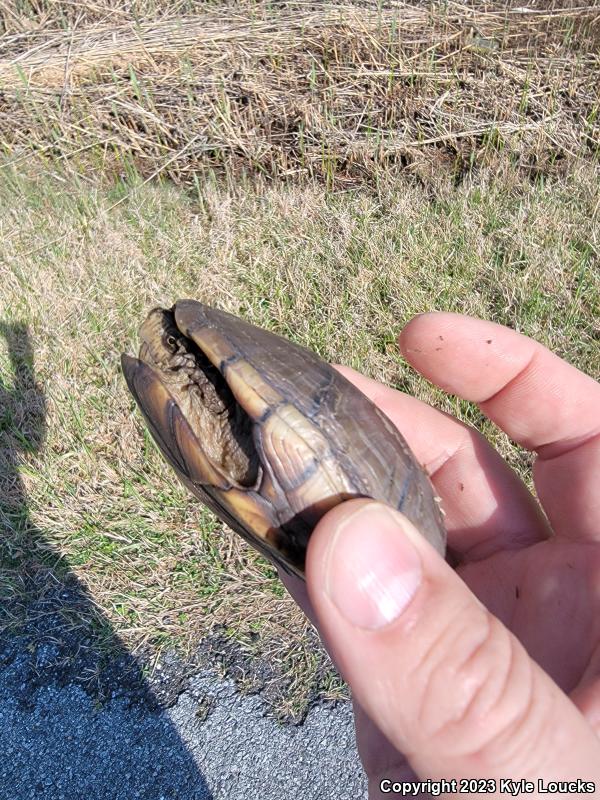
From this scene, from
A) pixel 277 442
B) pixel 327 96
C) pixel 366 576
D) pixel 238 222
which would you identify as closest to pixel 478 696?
pixel 366 576

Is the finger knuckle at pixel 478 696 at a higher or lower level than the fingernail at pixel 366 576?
lower

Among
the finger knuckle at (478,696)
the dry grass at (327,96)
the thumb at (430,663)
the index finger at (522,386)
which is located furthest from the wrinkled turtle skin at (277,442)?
the dry grass at (327,96)

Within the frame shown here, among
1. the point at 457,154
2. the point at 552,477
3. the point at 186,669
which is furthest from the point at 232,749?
the point at 457,154

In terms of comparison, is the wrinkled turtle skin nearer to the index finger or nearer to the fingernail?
the fingernail

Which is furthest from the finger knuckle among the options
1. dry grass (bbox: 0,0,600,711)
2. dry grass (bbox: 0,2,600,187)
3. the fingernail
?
dry grass (bbox: 0,2,600,187)

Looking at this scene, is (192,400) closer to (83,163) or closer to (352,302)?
(352,302)

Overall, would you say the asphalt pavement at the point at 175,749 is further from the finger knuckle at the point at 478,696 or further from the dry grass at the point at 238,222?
the finger knuckle at the point at 478,696

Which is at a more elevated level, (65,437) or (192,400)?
(192,400)
